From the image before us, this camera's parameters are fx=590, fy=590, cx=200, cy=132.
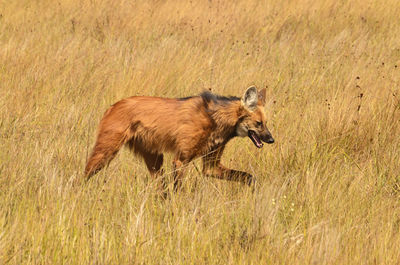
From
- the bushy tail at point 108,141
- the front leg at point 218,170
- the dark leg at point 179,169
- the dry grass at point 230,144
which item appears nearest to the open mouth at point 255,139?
the dry grass at point 230,144

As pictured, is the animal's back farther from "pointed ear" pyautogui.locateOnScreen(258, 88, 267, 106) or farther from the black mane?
"pointed ear" pyautogui.locateOnScreen(258, 88, 267, 106)

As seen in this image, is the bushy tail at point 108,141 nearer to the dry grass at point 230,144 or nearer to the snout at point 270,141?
the dry grass at point 230,144

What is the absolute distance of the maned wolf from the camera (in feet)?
14.4

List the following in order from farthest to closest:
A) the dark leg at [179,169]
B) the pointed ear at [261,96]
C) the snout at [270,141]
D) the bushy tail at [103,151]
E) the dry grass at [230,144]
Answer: the pointed ear at [261,96]
the snout at [270,141]
the bushy tail at [103,151]
the dark leg at [179,169]
the dry grass at [230,144]

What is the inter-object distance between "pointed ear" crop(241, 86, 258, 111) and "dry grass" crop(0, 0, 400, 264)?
1.23 ft

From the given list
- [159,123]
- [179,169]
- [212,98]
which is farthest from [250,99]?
[179,169]

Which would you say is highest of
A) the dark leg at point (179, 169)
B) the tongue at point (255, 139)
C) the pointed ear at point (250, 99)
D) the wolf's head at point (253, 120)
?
the pointed ear at point (250, 99)

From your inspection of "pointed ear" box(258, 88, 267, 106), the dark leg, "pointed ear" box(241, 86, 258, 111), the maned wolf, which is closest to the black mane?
the maned wolf

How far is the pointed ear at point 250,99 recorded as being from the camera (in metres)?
4.67

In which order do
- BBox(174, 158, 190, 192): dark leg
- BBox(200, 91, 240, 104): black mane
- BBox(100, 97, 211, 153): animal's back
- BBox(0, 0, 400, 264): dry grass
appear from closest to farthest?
BBox(0, 0, 400, 264): dry grass
BBox(174, 158, 190, 192): dark leg
BBox(100, 97, 211, 153): animal's back
BBox(200, 91, 240, 104): black mane

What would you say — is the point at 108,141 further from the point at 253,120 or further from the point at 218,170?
the point at 253,120

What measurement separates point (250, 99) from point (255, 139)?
325mm

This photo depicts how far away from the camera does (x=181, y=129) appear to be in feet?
14.8

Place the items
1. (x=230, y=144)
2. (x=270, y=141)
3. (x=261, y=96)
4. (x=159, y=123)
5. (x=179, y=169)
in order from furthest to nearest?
(x=230, y=144) → (x=261, y=96) → (x=270, y=141) → (x=159, y=123) → (x=179, y=169)
